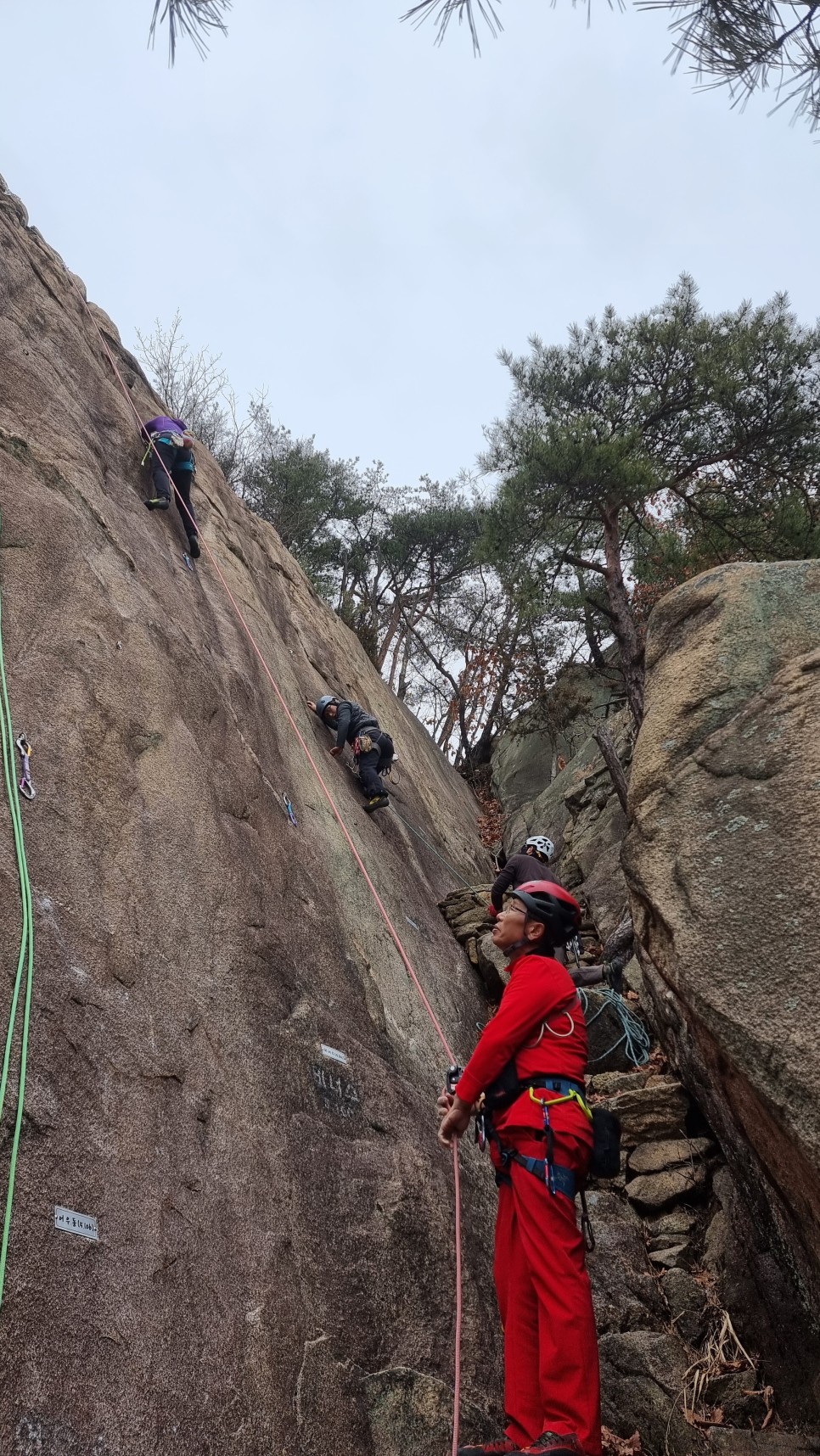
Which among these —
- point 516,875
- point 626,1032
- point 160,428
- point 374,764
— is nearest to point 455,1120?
point 516,875

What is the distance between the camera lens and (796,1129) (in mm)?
3699

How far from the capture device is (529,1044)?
433cm

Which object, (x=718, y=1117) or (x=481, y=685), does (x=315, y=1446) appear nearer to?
(x=718, y=1117)

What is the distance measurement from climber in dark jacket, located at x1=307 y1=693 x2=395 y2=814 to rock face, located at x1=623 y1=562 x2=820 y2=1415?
13.9 ft

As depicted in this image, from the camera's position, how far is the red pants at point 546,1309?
3459mm

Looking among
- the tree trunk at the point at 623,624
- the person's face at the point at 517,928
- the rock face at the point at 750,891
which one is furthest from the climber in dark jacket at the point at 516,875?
the tree trunk at the point at 623,624

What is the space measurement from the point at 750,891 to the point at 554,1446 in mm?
2305

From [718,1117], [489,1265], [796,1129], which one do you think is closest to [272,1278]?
[489,1265]

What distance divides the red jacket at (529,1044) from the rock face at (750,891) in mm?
602

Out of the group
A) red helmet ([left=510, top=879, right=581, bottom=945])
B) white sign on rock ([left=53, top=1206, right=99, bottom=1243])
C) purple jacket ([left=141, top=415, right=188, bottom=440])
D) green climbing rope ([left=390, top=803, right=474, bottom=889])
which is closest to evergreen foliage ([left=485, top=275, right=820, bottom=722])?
green climbing rope ([left=390, top=803, right=474, bottom=889])

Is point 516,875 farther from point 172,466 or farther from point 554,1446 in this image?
point 172,466

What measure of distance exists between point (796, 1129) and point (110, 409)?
Result: 8243 millimetres

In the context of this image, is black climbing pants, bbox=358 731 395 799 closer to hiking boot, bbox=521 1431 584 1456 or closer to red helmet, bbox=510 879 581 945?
red helmet, bbox=510 879 581 945

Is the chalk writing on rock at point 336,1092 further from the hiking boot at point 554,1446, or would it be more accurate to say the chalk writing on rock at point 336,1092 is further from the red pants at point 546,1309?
the hiking boot at point 554,1446
